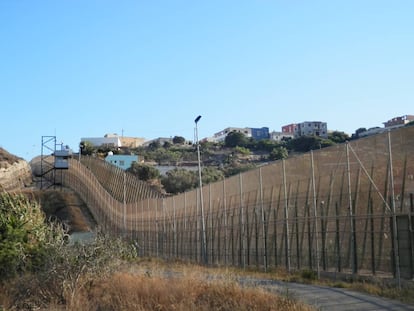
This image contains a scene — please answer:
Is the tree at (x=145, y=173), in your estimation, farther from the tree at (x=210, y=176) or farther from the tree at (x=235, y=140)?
the tree at (x=235, y=140)

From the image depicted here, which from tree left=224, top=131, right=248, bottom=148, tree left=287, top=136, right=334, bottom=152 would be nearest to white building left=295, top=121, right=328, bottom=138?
tree left=224, top=131, right=248, bottom=148

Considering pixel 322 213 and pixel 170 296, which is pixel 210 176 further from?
pixel 170 296

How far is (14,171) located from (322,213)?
85315 mm

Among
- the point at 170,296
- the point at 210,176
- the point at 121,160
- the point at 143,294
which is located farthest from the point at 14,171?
the point at 170,296

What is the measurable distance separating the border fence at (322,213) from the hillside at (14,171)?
185 ft

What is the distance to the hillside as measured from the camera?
96625 mm

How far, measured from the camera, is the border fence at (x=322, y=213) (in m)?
21.8

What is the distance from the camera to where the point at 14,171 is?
104 metres

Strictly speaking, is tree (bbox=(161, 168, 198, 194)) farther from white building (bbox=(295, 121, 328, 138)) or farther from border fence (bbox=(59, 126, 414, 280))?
white building (bbox=(295, 121, 328, 138))

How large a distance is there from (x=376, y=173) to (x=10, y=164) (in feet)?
294

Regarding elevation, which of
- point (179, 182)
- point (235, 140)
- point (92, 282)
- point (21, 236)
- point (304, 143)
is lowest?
point (92, 282)

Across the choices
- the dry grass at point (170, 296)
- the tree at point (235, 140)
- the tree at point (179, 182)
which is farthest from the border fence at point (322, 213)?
the tree at point (235, 140)

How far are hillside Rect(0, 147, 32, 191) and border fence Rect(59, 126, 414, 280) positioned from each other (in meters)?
56.4

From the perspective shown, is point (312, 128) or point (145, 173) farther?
point (312, 128)
